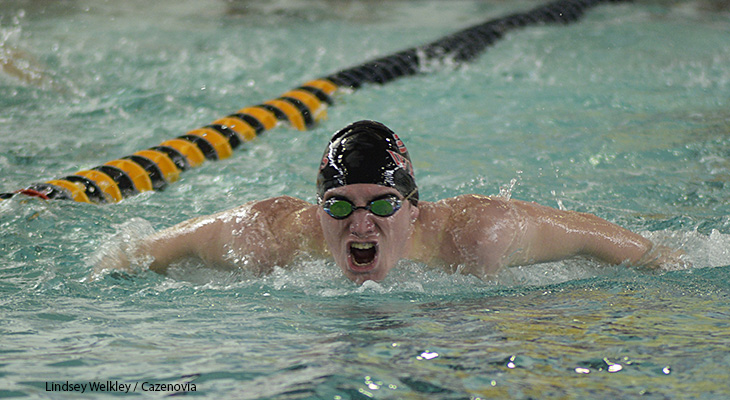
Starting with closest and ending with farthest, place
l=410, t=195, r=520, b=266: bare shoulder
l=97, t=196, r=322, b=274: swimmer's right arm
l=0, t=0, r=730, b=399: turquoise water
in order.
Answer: l=0, t=0, r=730, b=399: turquoise water
l=410, t=195, r=520, b=266: bare shoulder
l=97, t=196, r=322, b=274: swimmer's right arm

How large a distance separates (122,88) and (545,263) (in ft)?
14.6

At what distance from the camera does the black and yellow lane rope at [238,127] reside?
4129 millimetres

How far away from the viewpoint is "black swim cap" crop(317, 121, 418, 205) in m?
2.80

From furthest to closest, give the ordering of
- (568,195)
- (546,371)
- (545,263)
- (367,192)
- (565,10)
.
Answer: (565,10) → (568,195) → (545,263) → (367,192) → (546,371)

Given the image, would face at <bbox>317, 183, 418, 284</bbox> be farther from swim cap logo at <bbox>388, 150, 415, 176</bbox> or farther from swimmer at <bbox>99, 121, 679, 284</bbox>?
swim cap logo at <bbox>388, 150, 415, 176</bbox>

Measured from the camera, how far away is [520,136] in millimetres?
5172

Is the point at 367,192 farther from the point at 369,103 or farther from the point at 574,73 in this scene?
the point at 574,73

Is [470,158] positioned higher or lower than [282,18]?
lower

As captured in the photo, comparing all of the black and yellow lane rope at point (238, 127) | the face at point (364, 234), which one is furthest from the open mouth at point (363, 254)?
the black and yellow lane rope at point (238, 127)

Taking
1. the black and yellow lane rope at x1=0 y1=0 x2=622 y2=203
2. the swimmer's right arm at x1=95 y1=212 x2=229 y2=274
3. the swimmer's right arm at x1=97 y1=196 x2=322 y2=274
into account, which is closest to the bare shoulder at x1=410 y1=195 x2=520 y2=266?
the swimmer's right arm at x1=97 y1=196 x2=322 y2=274

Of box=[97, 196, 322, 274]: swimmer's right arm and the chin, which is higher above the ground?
box=[97, 196, 322, 274]: swimmer's right arm

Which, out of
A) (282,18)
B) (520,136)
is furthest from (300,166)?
(282,18)

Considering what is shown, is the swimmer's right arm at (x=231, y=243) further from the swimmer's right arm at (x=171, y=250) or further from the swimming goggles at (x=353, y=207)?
the swimming goggles at (x=353, y=207)

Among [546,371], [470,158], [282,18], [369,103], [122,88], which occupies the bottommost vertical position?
[546,371]
